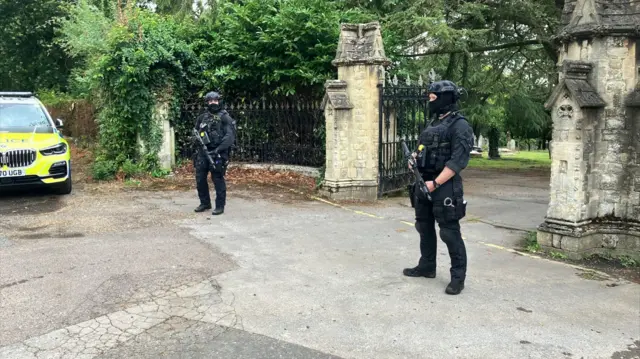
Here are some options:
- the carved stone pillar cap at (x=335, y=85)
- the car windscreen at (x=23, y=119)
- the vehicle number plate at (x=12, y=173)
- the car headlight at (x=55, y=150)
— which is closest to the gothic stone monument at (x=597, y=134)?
the carved stone pillar cap at (x=335, y=85)

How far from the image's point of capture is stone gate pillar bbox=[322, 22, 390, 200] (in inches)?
377

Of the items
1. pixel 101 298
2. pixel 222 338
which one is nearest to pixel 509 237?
pixel 222 338

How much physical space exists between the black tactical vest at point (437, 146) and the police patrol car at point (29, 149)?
7.07 meters

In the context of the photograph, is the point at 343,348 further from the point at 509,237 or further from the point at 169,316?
the point at 509,237

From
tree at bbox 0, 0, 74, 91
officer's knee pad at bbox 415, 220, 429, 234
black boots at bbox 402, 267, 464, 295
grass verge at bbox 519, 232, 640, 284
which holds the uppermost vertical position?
tree at bbox 0, 0, 74, 91

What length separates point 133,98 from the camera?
38.0 feet

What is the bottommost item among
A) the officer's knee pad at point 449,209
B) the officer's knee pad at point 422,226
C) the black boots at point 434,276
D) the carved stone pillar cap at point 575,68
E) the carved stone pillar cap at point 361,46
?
the black boots at point 434,276

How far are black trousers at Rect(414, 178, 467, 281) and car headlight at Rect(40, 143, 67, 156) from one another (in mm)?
6998

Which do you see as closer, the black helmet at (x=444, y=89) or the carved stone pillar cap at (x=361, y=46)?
the black helmet at (x=444, y=89)

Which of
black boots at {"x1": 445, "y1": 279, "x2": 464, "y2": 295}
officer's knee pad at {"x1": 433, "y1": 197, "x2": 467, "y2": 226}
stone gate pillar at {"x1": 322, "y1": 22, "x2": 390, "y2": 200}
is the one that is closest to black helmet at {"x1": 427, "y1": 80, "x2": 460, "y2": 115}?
officer's knee pad at {"x1": 433, "y1": 197, "x2": 467, "y2": 226}

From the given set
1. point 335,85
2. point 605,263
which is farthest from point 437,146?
point 335,85

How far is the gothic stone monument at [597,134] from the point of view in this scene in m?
5.95

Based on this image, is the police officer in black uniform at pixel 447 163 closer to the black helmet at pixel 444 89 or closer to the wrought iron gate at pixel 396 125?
the black helmet at pixel 444 89

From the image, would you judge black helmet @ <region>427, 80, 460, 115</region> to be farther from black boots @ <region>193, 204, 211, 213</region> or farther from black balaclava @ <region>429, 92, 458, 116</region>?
black boots @ <region>193, 204, 211, 213</region>
